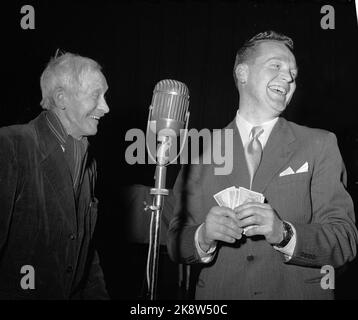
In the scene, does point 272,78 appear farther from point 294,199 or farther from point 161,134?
point 161,134

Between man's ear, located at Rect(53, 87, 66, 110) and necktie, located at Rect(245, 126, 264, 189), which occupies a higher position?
man's ear, located at Rect(53, 87, 66, 110)

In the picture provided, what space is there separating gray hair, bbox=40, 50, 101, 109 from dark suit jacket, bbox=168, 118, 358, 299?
857mm

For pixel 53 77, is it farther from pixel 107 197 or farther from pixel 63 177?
pixel 107 197

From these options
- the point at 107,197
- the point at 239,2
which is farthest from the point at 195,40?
the point at 107,197

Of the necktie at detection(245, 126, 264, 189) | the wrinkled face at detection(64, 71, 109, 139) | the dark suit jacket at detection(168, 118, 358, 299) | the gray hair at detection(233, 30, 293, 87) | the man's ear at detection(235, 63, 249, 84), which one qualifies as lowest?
the dark suit jacket at detection(168, 118, 358, 299)

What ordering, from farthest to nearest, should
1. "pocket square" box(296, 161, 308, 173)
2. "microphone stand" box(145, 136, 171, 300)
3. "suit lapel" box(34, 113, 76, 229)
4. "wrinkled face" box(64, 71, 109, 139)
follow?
1. "wrinkled face" box(64, 71, 109, 139)
2. "suit lapel" box(34, 113, 76, 229)
3. "pocket square" box(296, 161, 308, 173)
4. "microphone stand" box(145, 136, 171, 300)

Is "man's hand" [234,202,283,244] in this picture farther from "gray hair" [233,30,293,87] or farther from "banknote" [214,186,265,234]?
"gray hair" [233,30,293,87]

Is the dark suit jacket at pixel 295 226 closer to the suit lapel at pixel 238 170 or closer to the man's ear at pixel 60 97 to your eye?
the suit lapel at pixel 238 170

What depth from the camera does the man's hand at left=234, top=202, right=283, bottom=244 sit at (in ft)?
3.91

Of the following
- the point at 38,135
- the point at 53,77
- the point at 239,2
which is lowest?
the point at 38,135

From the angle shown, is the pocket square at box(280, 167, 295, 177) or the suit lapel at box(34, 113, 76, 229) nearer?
the pocket square at box(280, 167, 295, 177)

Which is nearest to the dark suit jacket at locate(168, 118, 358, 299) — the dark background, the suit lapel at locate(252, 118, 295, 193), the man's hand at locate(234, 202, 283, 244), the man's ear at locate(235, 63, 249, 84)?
the suit lapel at locate(252, 118, 295, 193)

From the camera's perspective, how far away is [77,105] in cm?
185
